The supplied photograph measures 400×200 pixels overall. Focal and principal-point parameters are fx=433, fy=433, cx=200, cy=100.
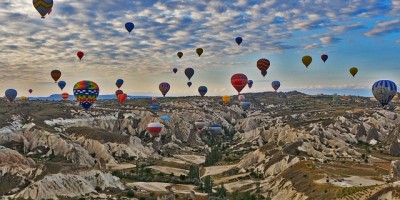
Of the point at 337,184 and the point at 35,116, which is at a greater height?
the point at 35,116

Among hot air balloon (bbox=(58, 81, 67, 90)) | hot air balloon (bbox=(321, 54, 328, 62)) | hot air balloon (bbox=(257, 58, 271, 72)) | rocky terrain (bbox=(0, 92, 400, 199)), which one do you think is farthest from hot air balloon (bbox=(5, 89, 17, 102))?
hot air balloon (bbox=(321, 54, 328, 62))

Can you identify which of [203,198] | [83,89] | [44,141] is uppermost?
[83,89]

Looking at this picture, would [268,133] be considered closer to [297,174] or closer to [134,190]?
[297,174]

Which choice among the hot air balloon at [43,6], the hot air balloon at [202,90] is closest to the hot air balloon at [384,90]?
the hot air balloon at [43,6]

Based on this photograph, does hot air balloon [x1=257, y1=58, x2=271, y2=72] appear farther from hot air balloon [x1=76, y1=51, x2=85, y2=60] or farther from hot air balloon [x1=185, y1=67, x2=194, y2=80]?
hot air balloon [x1=76, y1=51, x2=85, y2=60]

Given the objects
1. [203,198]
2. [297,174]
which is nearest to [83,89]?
[203,198]
